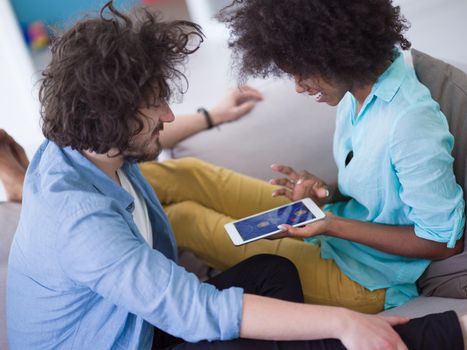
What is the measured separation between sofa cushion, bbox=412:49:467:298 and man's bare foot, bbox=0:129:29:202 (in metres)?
1.00

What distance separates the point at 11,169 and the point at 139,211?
1.48 feet

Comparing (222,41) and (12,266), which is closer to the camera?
(12,266)

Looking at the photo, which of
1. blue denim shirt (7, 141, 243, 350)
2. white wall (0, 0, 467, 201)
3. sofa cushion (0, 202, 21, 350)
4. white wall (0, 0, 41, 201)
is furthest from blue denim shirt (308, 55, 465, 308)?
white wall (0, 0, 41, 201)

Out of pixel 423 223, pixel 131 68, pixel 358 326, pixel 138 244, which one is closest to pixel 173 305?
pixel 138 244

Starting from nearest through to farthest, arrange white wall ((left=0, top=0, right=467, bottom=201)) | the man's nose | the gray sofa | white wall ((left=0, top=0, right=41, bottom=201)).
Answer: the man's nose < the gray sofa < white wall ((left=0, top=0, right=467, bottom=201)) < white wall ((left=0, top=0, right=41, bottom=201))

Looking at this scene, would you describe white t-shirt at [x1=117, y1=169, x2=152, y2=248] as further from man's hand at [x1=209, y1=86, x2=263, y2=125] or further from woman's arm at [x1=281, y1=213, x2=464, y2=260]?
man's hand at [x1=209, y1=86, x2=263, y2=125]

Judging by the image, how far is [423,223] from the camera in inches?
41.9

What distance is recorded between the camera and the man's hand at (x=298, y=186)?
130 cm

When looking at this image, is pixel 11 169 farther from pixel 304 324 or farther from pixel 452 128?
pixel 452 128

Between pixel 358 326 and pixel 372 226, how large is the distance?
31 cm

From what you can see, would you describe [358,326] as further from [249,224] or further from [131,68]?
[131,68]

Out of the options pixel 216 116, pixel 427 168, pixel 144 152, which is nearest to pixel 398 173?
pixel 427 168

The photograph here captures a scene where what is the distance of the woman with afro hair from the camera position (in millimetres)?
1004

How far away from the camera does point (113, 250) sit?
87 cm
